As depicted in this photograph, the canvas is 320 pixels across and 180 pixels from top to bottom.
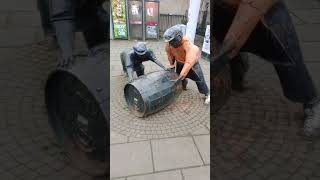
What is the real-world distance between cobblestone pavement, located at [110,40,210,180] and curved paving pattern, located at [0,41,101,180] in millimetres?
552

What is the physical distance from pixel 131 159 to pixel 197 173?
16.3 inches

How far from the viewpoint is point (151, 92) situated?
1593 millimetres

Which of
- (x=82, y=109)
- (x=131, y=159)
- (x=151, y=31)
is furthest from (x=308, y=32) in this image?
(x=151, y=31)

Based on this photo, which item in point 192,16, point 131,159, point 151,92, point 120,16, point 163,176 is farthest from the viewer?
point 120,16

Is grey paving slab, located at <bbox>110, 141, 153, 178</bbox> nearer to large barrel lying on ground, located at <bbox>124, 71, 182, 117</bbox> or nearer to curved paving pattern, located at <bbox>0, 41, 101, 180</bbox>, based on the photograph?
large barrel lying on ground, located at <bbox>124, 71, 182, 117</bbox>

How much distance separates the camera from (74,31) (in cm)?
76

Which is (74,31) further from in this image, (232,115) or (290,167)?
(290,167)

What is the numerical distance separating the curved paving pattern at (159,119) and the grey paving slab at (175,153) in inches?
2.0

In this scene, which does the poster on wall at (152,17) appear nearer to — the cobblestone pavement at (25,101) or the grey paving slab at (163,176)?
the grey paving slab at (163,176)

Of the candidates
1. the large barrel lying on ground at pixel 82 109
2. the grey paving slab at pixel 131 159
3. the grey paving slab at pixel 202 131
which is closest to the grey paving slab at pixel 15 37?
the large barrel lying on ground at pixel 82 109

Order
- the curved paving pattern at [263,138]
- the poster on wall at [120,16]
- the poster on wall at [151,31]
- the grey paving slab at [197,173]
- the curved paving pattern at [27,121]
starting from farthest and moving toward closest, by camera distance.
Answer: the poster on wall at [120,16]
the poster on wall at [151,31]
the grey paving slab at [197,173]
the curved paving pattern at [263,138]
the curved paving pattern at [27,121]

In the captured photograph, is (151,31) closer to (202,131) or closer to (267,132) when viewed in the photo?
(202,131)

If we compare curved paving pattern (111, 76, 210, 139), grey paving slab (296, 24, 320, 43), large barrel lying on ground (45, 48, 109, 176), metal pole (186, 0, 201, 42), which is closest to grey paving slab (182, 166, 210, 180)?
curved paving pattern (111, 76, 210, 139)

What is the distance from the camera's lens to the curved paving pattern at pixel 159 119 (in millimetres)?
1932
